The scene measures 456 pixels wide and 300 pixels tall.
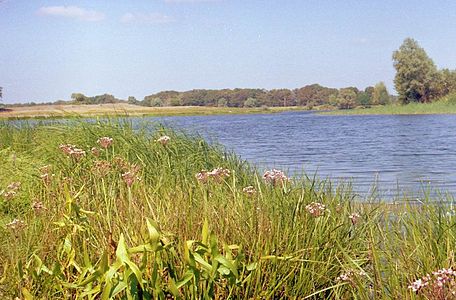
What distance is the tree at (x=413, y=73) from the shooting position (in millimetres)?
60000

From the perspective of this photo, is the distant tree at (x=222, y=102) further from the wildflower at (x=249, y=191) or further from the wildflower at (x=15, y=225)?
the wildflower at (x=15, y=225)

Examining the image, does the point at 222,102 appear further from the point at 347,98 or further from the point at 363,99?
the point at 363,99

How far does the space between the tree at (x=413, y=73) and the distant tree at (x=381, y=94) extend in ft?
38.6

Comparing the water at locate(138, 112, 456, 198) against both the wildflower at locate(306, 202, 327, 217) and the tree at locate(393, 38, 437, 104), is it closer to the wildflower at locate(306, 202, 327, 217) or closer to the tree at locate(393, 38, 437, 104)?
the wildflower at locate(306, 202, 327, 217)

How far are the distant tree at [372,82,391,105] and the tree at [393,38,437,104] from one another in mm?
11778

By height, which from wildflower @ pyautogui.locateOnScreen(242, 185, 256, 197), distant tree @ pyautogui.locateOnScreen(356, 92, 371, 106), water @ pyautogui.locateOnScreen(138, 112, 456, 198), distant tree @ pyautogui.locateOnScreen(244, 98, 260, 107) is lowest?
distant tree @ pyautogui.locateOnScreen(244, 98, 260, 107)

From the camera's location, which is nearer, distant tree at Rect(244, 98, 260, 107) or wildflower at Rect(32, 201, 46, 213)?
wildflower at Rect(32, 201, 46, 213)

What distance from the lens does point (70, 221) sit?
3168 millimetres

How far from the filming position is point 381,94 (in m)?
74.0

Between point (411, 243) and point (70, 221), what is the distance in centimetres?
192

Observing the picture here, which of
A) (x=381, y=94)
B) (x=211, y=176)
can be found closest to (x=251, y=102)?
(x=381, y=94)

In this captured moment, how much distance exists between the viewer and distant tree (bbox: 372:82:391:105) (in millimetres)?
73556

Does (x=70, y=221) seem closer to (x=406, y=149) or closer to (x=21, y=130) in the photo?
(x=21, y=130)

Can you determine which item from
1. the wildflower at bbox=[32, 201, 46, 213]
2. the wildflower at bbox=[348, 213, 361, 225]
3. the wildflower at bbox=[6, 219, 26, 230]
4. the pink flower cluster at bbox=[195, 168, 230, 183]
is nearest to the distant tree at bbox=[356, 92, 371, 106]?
the pink flower cluster at bbox=[195, 168, 230, 183]
